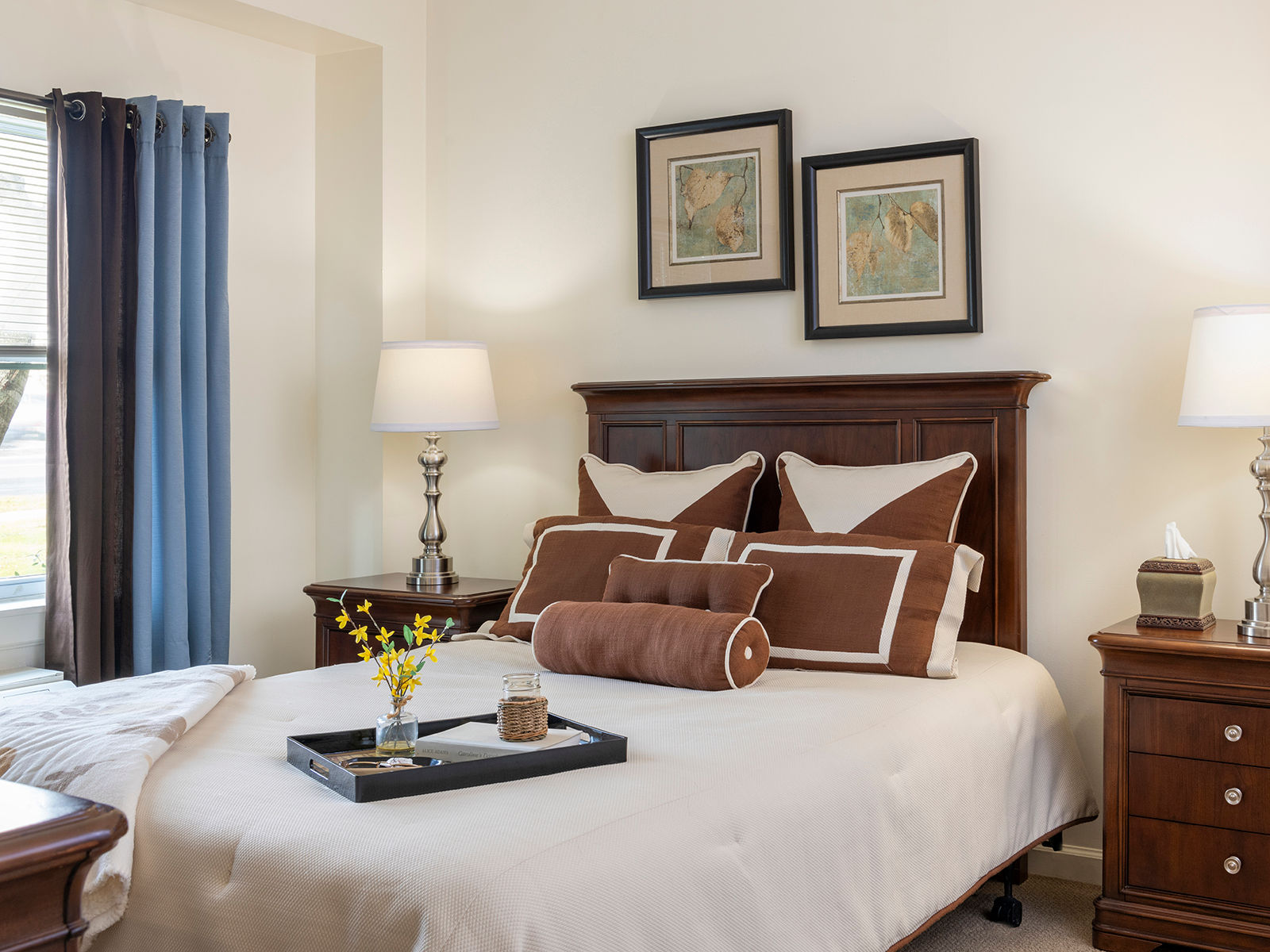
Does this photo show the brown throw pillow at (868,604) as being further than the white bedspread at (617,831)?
Yes

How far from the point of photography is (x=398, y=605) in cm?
366

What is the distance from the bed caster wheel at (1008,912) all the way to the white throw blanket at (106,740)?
1863 millimetres

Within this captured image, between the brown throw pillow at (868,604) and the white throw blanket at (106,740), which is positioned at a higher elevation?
the brown throw pillow at (868,604)

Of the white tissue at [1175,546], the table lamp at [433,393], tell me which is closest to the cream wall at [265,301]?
the table lamp at [433,393]

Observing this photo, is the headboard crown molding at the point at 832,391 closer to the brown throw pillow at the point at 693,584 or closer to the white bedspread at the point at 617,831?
the brown throw pillow at the point at 693,584

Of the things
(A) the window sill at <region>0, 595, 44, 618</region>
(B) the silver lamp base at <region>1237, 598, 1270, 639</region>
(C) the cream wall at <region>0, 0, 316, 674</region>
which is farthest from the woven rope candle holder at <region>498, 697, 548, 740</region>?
(C) the cream wall at <region>0, 0, 316, 674</region>

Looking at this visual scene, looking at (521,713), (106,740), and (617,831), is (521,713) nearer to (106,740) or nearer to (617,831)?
(617,831)

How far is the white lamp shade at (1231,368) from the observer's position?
2605mm

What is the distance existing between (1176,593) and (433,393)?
2165mm

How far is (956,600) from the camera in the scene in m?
2.74

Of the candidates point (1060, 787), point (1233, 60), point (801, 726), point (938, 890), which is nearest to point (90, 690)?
point (801, 726)

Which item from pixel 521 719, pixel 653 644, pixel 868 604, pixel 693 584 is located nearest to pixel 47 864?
pixel 521 719

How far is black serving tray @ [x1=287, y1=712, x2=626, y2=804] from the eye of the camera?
170 centimetres

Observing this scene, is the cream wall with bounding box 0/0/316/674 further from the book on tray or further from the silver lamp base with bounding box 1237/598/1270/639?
the silver lamp base with bounding box 1237/598/1270/639
